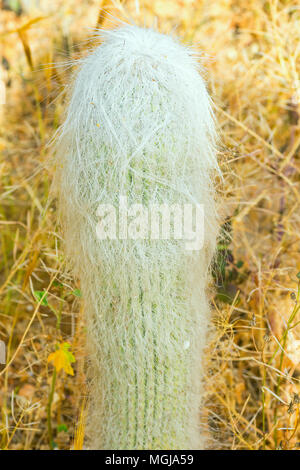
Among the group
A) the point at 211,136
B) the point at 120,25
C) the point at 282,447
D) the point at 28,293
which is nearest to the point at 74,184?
the point at 211,136

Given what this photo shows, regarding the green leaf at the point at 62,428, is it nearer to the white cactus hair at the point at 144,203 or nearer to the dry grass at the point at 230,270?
the dry grass at the point at 230,270

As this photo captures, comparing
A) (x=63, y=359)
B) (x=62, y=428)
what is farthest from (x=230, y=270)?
(x=62, y=428)

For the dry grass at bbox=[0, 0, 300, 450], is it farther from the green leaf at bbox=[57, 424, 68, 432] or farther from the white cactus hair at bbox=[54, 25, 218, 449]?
the white cactus hair at bbox=[54, 25, 218, 449]

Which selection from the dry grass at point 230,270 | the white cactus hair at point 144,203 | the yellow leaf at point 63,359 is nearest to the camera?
the white cactus hair at point 144,203

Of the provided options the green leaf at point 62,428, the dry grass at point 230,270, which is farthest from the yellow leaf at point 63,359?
the green leaf at point 62,428

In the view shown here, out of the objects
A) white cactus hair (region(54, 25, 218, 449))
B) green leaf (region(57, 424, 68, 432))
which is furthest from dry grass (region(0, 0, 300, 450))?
white cactus hair (region(54, 25, 218, 449))

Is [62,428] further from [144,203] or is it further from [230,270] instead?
[144,203]

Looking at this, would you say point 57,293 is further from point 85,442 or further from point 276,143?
point 276,143
